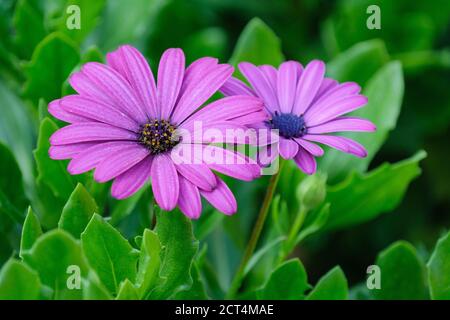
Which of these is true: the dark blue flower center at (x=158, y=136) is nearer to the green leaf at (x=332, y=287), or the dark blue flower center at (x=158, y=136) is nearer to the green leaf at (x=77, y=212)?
the green leaf at (x=77, y=212)

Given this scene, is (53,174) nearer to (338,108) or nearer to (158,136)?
(158,136)

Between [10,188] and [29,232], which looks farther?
[10,188]

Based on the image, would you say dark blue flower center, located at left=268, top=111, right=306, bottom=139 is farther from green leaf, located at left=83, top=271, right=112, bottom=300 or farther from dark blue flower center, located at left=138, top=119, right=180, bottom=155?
green leaf, located at left=83, top=271, right=112, bottom=300

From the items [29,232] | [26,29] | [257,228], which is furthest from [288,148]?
[26,29]

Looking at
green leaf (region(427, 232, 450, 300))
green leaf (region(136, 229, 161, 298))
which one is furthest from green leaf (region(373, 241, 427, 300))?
green leaf (region(136, 229, 161, 298))

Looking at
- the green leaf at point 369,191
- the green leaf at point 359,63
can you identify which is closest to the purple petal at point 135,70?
the green leaf at point 369,191
